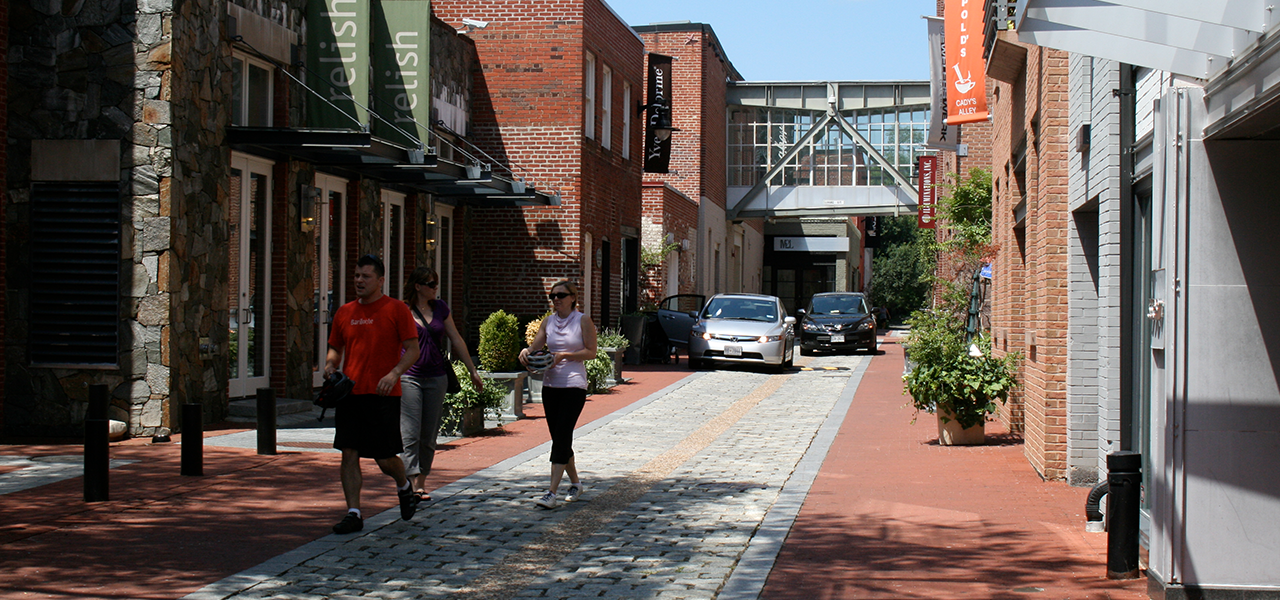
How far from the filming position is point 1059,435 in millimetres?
9812

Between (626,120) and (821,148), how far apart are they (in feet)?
57.7

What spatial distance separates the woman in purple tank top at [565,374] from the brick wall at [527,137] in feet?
44.5

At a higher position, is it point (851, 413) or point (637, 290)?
point (637, 290)

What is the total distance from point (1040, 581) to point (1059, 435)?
368cm

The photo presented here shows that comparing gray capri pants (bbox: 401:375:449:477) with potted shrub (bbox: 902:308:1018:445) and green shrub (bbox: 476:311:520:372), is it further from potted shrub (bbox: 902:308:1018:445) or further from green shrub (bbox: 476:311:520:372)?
green shrub (bbox: 476:311:520:372)

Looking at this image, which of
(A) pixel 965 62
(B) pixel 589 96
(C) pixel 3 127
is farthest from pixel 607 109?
(C) pixel 3 127

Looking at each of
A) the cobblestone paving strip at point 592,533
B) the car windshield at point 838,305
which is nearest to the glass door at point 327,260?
the cobblestone paving strip at point 592,533

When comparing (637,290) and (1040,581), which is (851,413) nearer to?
(1040,581)

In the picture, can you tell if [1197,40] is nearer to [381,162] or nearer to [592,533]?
[592,533]

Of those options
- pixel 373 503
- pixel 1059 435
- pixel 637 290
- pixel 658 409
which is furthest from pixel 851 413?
pixel 637 290

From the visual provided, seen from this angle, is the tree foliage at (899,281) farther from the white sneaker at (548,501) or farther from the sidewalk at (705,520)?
the white sneaker at (548,501)

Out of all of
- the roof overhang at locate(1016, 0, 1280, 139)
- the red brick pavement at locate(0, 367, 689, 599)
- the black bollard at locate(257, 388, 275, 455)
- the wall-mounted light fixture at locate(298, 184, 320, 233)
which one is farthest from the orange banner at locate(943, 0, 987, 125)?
the roof overhang at locate(1016, 0, 1280, 139)

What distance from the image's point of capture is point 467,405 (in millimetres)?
12602

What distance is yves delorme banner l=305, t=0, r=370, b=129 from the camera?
48.8 feet
